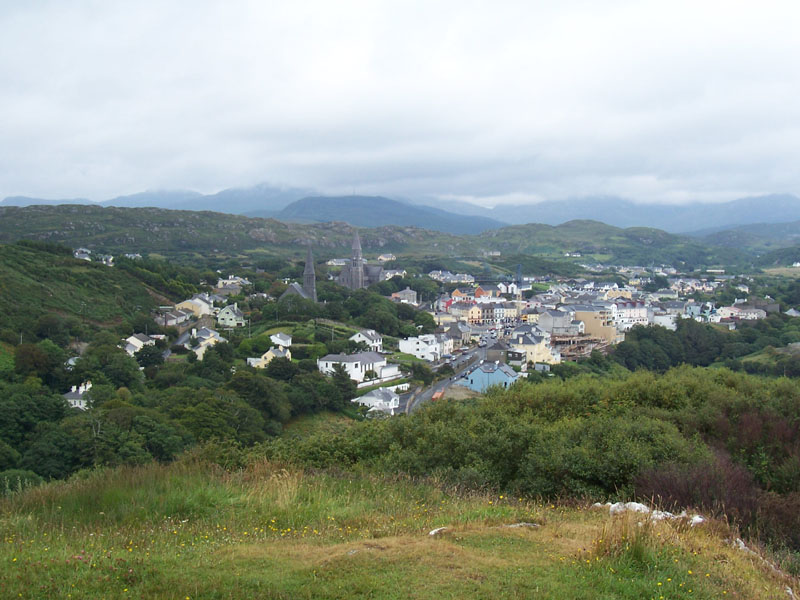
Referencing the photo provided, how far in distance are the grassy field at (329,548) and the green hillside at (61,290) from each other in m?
31.7

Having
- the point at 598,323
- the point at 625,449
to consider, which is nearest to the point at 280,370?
the point at 625,449

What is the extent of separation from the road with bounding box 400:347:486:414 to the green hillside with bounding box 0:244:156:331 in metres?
20.4

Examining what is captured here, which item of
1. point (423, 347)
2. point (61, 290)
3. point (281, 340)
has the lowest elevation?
point (423, 347)

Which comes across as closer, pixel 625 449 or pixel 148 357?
pixel 625 449

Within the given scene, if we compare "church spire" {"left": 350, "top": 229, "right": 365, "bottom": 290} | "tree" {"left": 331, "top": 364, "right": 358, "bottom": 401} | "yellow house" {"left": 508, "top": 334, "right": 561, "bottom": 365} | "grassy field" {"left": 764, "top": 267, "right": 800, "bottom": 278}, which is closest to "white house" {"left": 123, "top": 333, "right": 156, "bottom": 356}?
"tree" {"left": 331, "top": 364, "right": 358, "bottom": 401}

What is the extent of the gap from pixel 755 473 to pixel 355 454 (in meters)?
5.89

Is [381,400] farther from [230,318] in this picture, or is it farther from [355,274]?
[355,274]

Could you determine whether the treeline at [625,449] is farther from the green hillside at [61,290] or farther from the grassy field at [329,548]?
the green hillside at [61,290]

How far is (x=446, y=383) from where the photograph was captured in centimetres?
3662

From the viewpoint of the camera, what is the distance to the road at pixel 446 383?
102 ft

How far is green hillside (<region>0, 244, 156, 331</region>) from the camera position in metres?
Result: 36.0

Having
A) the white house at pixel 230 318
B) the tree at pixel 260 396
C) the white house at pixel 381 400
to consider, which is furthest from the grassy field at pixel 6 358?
the white house at pixel 230 318

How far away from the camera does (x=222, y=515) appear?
5961mm

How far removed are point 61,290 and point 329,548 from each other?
1658 inches
